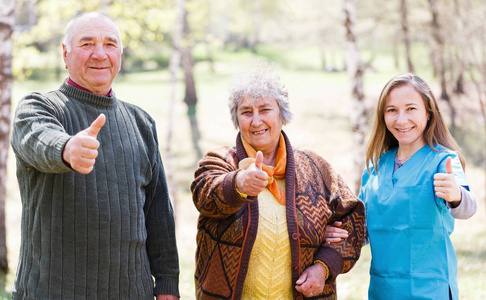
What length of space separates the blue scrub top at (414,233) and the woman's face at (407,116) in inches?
3.6

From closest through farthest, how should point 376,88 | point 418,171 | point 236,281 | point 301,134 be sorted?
point 236,281, point 418,171, point 301,134, point 376,88

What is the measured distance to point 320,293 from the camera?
2592 millimetres

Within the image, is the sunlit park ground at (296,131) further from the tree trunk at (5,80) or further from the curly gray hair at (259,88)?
the curly gray hair at (259,88)

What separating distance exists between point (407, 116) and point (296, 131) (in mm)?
13225

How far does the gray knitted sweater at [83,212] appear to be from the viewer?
2.14 metres

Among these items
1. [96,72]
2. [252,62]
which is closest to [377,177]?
[252,62]

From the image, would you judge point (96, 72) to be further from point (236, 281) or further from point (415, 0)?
point (415, 0)

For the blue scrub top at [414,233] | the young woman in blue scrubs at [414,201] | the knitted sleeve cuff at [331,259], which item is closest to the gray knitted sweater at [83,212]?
the knitted sleeve cuff at [331,259]

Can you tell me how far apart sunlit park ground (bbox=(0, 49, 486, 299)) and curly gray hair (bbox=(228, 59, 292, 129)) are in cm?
310

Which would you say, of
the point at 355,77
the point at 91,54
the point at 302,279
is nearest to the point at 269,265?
the point at 302,279

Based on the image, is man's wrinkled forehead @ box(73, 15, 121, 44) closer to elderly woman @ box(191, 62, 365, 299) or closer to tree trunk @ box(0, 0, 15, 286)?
elderly woman @ box(191, 62, 365, 299)

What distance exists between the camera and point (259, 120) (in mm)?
2621

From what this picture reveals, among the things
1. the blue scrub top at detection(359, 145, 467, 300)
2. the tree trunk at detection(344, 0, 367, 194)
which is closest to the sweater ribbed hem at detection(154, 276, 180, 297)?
the blue scrub top at detection(359, 145, 467, 300)

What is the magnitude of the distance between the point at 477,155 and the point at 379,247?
41.1ft
